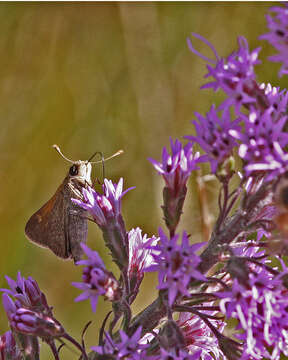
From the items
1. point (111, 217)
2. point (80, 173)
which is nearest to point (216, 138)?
point (111, 217)

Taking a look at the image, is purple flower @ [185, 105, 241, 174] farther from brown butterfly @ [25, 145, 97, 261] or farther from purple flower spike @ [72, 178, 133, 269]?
brown butterfly @ [25, 145, 97, 261]

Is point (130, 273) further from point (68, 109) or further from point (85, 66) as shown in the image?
point (85, 66)

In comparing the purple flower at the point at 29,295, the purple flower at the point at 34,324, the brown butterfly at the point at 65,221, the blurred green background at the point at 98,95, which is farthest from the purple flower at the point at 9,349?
the blurred green background at the point at 98,95

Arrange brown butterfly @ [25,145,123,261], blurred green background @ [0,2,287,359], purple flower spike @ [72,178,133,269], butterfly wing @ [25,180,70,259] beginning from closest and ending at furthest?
purple flower spike @ [72,178,133,269] < brown butterfly @ [25,145,123,261] < butterfly wing @ [25,180,70,259] < blurred green background @ [0,2,287,359]

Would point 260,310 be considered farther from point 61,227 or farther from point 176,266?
point 61,227

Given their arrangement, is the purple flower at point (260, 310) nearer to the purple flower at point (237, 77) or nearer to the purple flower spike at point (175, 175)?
the purple flower spike at point (175, 175)

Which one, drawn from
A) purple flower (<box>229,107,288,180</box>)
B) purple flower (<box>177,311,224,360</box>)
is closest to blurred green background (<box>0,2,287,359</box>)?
purple flower (<box>177,311,224,360</box>)
